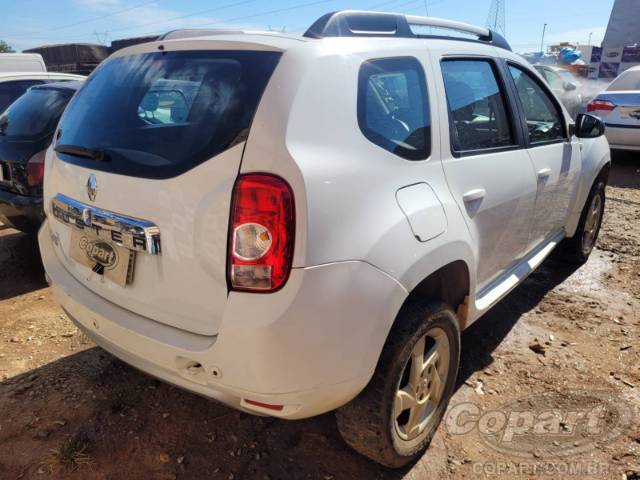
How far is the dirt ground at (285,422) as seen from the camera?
222 cm

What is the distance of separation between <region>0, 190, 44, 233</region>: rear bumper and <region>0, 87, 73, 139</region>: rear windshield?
0.51 metres

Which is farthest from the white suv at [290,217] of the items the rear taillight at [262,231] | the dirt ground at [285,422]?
the dirt ground at [285,422]

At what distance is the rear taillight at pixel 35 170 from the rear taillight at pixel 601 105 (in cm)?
834

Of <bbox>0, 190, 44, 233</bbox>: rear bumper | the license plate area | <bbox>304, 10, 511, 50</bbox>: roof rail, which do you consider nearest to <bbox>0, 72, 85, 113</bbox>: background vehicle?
<bbox>0, 190, 44, 233</bbox>: rear bumper

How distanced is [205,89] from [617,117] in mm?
8362

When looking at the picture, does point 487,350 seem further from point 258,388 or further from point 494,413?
point 258,388

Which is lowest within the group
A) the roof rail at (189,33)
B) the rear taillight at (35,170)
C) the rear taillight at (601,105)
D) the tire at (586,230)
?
the rear taillight at (601,105)

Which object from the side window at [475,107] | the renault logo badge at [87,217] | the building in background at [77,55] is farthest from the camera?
the building in background at [77,55]

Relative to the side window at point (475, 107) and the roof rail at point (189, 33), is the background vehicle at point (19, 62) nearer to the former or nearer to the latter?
the roof rail at point (189, 33)

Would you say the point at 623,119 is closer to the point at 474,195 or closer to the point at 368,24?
the point at 474,195

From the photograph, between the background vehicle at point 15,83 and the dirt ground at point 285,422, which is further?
the background vehicle at point 15,83

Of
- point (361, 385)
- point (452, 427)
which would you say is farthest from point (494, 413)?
point (361, 385)

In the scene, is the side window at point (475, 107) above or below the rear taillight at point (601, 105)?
above

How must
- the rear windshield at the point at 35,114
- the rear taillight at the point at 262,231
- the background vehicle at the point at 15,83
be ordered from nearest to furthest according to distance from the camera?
the rear taillight at the point at 262,231
the rear windshield at the point at 35,114
the background vehicle at the point at 15,83
